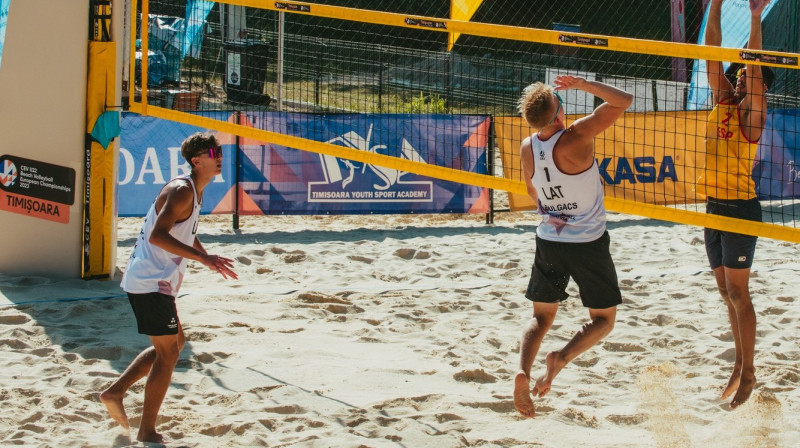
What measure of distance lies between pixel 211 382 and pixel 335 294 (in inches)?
76.1

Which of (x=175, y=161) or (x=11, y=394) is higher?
(x=175, y=161)

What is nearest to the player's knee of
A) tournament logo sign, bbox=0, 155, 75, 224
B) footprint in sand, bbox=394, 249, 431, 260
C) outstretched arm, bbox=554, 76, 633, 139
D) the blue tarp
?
outstretched arm, bbox=554, 76, 633, 139

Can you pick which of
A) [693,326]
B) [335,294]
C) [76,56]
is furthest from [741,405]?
[76,56]

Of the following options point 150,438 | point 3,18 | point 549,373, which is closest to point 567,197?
point 549,373

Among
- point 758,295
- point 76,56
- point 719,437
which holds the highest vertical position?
point 76,56

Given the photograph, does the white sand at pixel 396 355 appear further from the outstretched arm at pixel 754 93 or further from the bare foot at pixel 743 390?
the outstretched arm at pixel 754 93

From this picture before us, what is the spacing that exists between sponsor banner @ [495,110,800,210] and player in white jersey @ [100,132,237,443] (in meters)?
5.90

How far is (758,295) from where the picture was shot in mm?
6348

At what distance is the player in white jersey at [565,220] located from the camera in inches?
150

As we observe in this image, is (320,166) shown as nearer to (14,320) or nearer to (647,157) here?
(647,157)

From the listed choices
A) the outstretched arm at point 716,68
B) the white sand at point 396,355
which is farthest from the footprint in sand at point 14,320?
the outstretched arm at point 716,68

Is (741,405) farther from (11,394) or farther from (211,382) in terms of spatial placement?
(11,394)

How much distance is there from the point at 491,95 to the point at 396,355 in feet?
35.2

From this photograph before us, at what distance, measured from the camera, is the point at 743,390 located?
14.1ft
